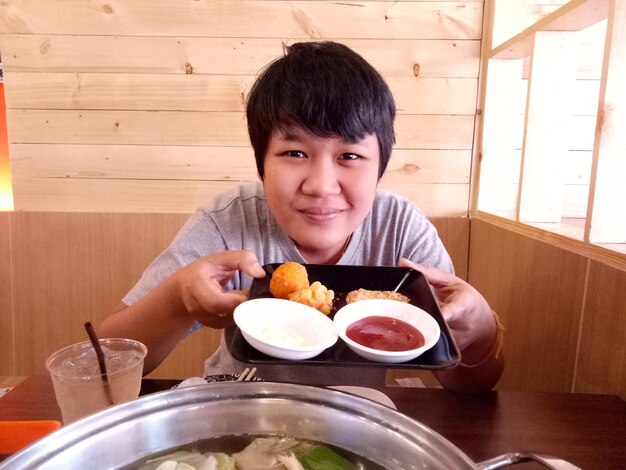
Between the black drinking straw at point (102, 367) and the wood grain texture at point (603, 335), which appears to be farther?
the wood grain texture at point (603, 335)

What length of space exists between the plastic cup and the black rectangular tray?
0.22 m

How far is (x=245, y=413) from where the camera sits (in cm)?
60

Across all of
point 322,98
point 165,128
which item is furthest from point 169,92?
point 322,98

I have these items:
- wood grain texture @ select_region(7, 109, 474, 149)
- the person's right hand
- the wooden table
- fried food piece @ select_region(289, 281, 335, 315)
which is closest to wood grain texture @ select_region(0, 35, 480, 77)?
wood grain texture @ select_region(7, 109, 474, 149)

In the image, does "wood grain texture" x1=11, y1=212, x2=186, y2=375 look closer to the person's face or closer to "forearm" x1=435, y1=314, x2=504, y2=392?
the person's face

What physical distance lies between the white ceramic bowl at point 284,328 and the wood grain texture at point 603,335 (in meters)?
0.80

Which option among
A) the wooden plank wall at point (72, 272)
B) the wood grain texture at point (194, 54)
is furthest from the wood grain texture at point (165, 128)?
the wooden plank wall at point (72, 272)

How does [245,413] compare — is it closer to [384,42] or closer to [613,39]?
[613,39]

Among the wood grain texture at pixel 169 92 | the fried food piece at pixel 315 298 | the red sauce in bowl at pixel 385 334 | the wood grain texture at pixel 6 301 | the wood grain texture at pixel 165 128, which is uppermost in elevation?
the wood grain texture at pixel 169 92

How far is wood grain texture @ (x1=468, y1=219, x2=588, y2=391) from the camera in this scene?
56.0 inches

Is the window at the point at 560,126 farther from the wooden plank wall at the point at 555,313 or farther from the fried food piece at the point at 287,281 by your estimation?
the fried food piece at the point at 287,281

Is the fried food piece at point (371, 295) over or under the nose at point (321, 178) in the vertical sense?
under

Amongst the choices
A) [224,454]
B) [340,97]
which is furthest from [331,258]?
[224,454]

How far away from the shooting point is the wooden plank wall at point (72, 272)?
2436 mm
